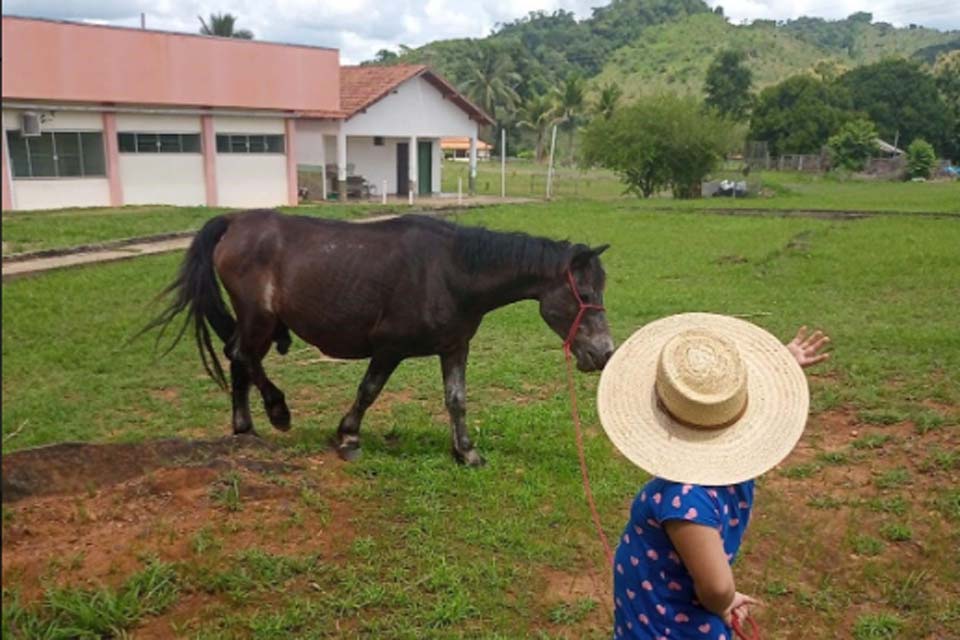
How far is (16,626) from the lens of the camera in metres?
2.81

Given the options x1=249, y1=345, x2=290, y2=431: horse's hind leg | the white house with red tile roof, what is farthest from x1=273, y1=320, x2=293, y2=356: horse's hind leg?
the white house with red tile roof

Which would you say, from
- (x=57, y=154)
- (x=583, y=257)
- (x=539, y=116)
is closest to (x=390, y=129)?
(x=57, y=154)

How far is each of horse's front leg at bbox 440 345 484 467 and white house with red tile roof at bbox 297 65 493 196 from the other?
21768 mm

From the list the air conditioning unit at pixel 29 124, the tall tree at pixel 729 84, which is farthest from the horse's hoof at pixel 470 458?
the tall tree at pixel 729 84

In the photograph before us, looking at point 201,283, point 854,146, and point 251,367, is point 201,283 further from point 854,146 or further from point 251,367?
point 854,146

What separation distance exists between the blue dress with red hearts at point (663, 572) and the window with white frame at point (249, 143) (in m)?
21.9

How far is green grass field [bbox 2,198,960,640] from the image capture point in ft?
11.3

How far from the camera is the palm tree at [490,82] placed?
59.8 meters

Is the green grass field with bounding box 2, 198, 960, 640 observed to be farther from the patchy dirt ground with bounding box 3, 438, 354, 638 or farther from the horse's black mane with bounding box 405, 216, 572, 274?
the horse's black mane with bounding box 405, 216, 572, 274

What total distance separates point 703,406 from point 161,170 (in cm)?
2131

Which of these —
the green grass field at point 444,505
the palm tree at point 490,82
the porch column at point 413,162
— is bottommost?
the green grass field at point 444,505

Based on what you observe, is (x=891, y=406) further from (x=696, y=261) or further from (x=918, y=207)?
(x=918, y=207)

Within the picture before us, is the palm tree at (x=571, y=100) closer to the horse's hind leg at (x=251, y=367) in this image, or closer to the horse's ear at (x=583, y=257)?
the horse's hind leg at (x=251, y=367)

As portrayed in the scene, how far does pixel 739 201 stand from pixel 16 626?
2727 cm
